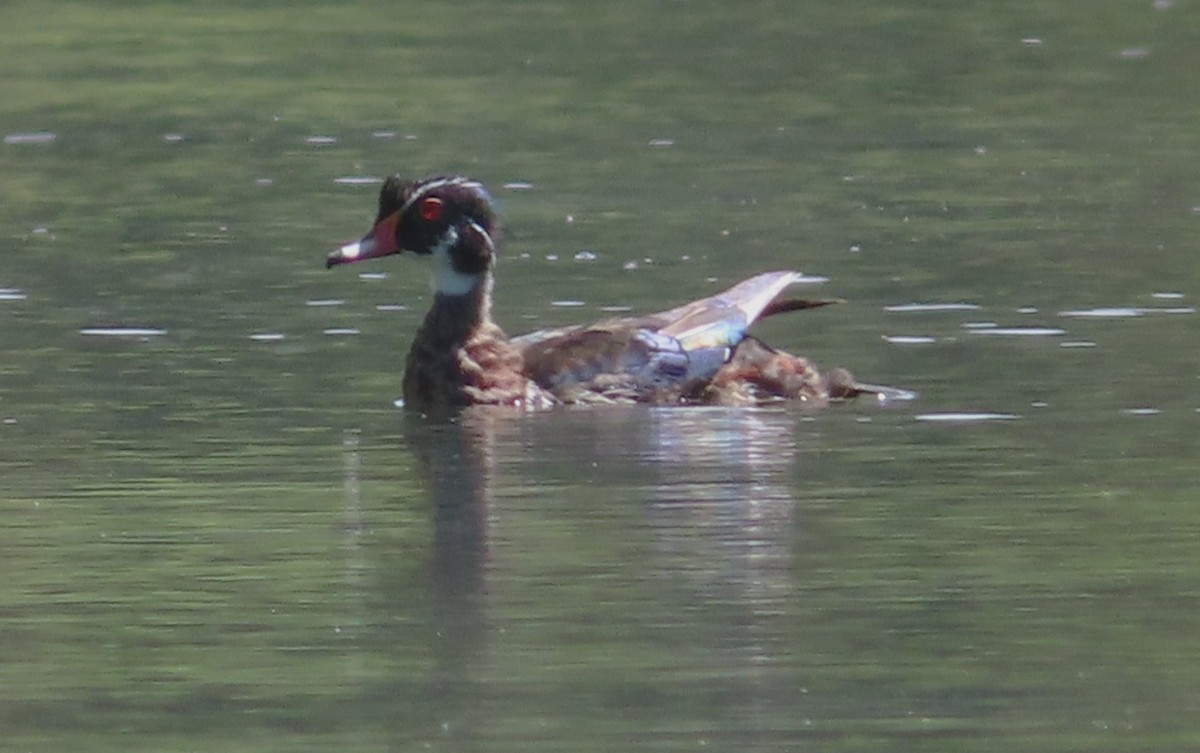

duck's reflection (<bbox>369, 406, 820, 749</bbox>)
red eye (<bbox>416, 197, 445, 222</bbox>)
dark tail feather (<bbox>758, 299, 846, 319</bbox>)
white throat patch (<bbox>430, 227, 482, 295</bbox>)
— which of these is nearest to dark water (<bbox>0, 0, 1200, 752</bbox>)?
duck's reflection (<bbox>369, 406, 820, 749</bbox>)

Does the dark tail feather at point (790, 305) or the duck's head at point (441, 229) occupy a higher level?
the duck's head at point (441, 229)

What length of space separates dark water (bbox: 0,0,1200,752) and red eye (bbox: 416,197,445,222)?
2.36 ft

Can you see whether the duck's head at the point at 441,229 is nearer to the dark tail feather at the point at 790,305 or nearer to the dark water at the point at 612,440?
the dark water at the point at 612,440

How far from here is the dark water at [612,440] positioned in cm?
866

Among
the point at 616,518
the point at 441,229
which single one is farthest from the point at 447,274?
the point at 616,518

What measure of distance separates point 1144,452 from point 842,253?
5.40m

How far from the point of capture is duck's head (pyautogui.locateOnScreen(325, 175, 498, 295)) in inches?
567

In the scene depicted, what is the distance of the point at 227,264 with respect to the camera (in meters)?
17.3

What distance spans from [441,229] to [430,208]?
0.12 meters

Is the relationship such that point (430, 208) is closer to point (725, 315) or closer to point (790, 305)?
point (725, 315)

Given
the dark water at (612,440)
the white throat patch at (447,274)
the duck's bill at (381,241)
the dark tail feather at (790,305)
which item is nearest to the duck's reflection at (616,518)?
the dark water at (612,440)

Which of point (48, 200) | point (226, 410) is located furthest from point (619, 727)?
point (48, 200)

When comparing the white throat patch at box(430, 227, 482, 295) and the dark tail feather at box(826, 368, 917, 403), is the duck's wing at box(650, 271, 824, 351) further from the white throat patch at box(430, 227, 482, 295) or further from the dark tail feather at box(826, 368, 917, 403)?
the white throat patch at box(430, 227, 482, 295)

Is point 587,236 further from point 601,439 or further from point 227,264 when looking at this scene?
point 601,439
